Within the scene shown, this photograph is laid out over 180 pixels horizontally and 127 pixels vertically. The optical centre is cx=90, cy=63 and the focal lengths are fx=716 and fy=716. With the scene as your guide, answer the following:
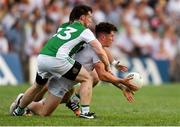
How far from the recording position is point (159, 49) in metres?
28.7

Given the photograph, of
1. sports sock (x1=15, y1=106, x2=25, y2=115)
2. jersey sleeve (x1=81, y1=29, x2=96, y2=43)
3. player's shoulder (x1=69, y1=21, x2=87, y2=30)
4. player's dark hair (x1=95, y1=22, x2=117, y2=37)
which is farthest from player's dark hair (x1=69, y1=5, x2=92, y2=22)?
sports sock (x1=15, y1=106, x2=25, y2=115)

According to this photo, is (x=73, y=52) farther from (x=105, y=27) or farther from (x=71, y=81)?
(x=105, y=27)

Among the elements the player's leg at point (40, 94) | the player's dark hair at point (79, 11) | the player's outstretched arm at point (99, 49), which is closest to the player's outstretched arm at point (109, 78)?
the player's outstretched arm at point (99, 49)

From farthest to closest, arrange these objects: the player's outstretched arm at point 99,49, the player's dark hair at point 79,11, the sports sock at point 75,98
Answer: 1. the sports sock at point 75,98
2. the player's dark hair at point 79,11
3. the player's outstretched arm at point 99,49

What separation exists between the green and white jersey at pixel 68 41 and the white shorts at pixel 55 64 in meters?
0.07

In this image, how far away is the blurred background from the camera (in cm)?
2458

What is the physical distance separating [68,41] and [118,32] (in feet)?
53.1

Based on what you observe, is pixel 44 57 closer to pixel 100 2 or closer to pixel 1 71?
pixel 1 71

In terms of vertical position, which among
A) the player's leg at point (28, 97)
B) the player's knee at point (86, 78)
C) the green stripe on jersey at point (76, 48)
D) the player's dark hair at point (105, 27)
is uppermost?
the player's dark hair at point (105, 27)

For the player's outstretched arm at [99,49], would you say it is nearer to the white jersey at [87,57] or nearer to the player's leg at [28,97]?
the white jersey at [87,57]

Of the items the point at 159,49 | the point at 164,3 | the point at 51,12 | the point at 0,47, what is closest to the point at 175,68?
the point at 159,49

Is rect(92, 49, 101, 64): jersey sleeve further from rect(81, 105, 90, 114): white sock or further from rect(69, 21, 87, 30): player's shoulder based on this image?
rect(81, 105, 90, 114): white sock

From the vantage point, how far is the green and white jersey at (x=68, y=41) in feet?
37.4

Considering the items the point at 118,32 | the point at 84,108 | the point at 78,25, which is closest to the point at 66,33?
the point at 78,25
